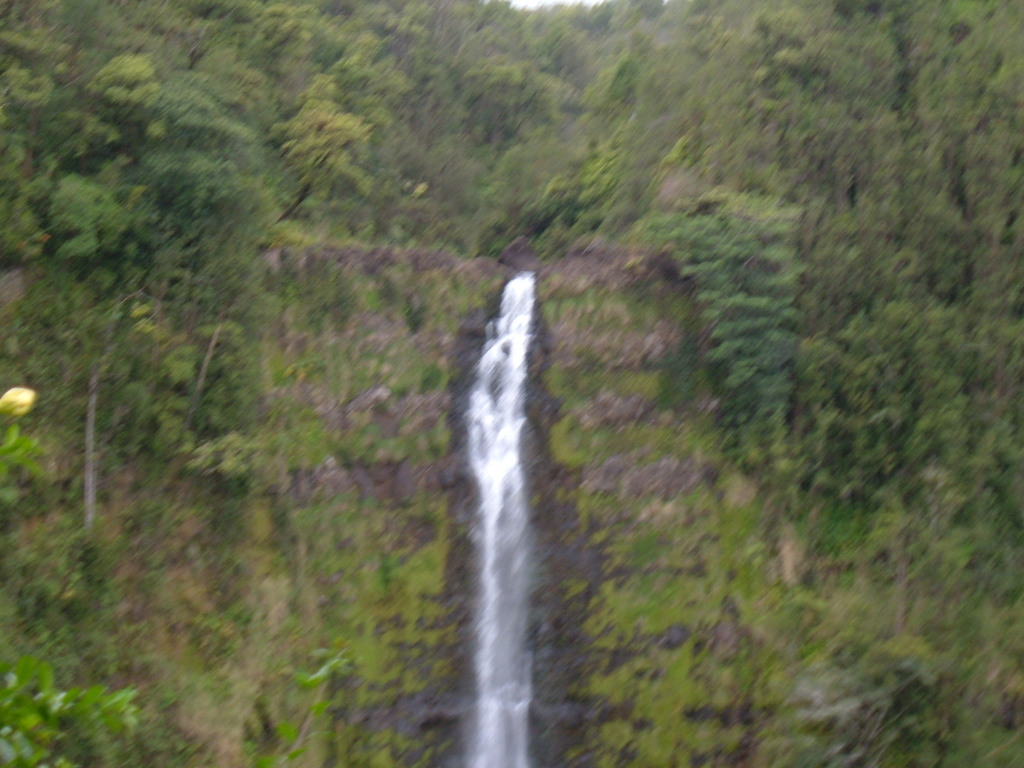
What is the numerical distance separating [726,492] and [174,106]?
12.6 metres

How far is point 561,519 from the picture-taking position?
1680cm

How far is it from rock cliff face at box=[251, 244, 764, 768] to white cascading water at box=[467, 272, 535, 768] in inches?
11.3

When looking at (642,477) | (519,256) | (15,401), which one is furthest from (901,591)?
(15,401)

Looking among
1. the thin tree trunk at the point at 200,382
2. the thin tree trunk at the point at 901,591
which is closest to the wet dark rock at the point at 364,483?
the thin tree trunk at the point at 200,382

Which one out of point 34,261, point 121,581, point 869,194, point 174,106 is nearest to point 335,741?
point 121,581

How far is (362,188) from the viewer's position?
20.5 meters

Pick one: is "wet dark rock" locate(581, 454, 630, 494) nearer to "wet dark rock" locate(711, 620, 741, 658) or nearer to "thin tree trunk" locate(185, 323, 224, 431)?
"wet dark rock" locate(711, 620, 741, 658)

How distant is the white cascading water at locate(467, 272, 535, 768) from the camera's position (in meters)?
15.2

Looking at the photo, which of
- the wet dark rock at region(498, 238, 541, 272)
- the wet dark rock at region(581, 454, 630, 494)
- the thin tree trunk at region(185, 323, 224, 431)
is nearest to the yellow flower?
the thin tree trunk at region(185, 323, 224, 431)

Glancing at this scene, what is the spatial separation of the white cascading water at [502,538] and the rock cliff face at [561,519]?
0.29m

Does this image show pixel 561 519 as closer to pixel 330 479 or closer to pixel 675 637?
pixel 675 637

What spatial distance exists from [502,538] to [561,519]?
4.08ft

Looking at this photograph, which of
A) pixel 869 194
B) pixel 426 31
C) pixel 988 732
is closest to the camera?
pixel 988 732

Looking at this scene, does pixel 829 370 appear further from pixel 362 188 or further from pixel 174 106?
pixel 174 106
